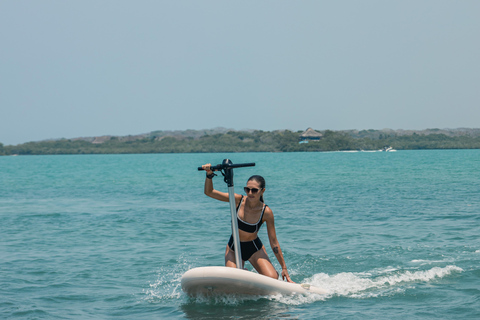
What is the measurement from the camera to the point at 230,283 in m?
7.90

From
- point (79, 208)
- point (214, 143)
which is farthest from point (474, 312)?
point (214, 143)

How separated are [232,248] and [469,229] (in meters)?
9.55

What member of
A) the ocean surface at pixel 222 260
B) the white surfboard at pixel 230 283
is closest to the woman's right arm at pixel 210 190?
the white surfboard at pixel 230 283

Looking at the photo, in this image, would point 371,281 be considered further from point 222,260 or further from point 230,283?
point 222,260

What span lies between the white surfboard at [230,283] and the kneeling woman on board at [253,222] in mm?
213

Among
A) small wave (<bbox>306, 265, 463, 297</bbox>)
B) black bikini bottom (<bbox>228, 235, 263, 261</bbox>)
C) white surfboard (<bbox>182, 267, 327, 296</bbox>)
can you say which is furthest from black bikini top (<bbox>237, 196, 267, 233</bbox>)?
small wave (<bbox>306, 265, 463, 297</bbox>)

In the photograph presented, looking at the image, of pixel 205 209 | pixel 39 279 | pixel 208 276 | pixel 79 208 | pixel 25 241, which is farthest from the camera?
pixel 79 208

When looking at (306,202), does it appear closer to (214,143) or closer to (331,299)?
(331,299)

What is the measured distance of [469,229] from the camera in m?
15.4

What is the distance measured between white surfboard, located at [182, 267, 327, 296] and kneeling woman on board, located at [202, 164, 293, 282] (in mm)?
213

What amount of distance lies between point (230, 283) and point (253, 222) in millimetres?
884

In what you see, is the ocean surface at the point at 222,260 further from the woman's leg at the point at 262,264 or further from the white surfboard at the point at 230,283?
the woman's leg at the point at 262,264

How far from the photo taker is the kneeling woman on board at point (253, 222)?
755 centimetres

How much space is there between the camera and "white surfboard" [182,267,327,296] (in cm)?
776
